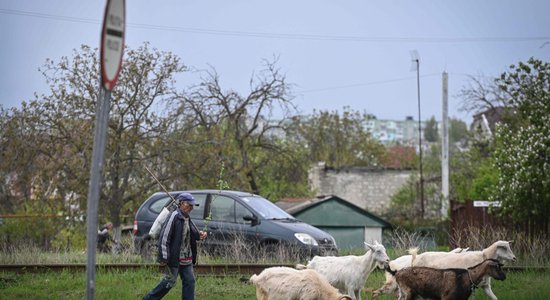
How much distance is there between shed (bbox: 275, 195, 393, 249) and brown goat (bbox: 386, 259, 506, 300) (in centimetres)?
2062

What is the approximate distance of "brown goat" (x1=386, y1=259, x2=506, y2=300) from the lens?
11977 millimetres

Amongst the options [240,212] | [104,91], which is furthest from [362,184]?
[104,91]

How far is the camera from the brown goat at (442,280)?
12.0 m

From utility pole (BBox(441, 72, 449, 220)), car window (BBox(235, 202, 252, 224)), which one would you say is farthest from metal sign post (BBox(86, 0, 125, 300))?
utility pole (BBox(441, 72, 449, 220))

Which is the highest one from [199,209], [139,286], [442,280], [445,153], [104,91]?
[445,153]

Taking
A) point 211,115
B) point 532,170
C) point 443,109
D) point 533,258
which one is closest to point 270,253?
point 533,258

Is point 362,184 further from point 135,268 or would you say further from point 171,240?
point 171,240

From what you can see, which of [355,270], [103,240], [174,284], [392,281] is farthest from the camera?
[103,240]

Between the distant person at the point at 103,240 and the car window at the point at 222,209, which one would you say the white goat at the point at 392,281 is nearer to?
the car window at the point at 222,209

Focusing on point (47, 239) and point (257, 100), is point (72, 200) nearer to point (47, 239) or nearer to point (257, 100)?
point (47, 239)

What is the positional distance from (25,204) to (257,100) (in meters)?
12.3

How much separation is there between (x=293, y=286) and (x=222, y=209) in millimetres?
7942

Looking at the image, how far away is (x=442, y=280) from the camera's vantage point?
1209cm

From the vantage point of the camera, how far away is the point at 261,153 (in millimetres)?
43906
